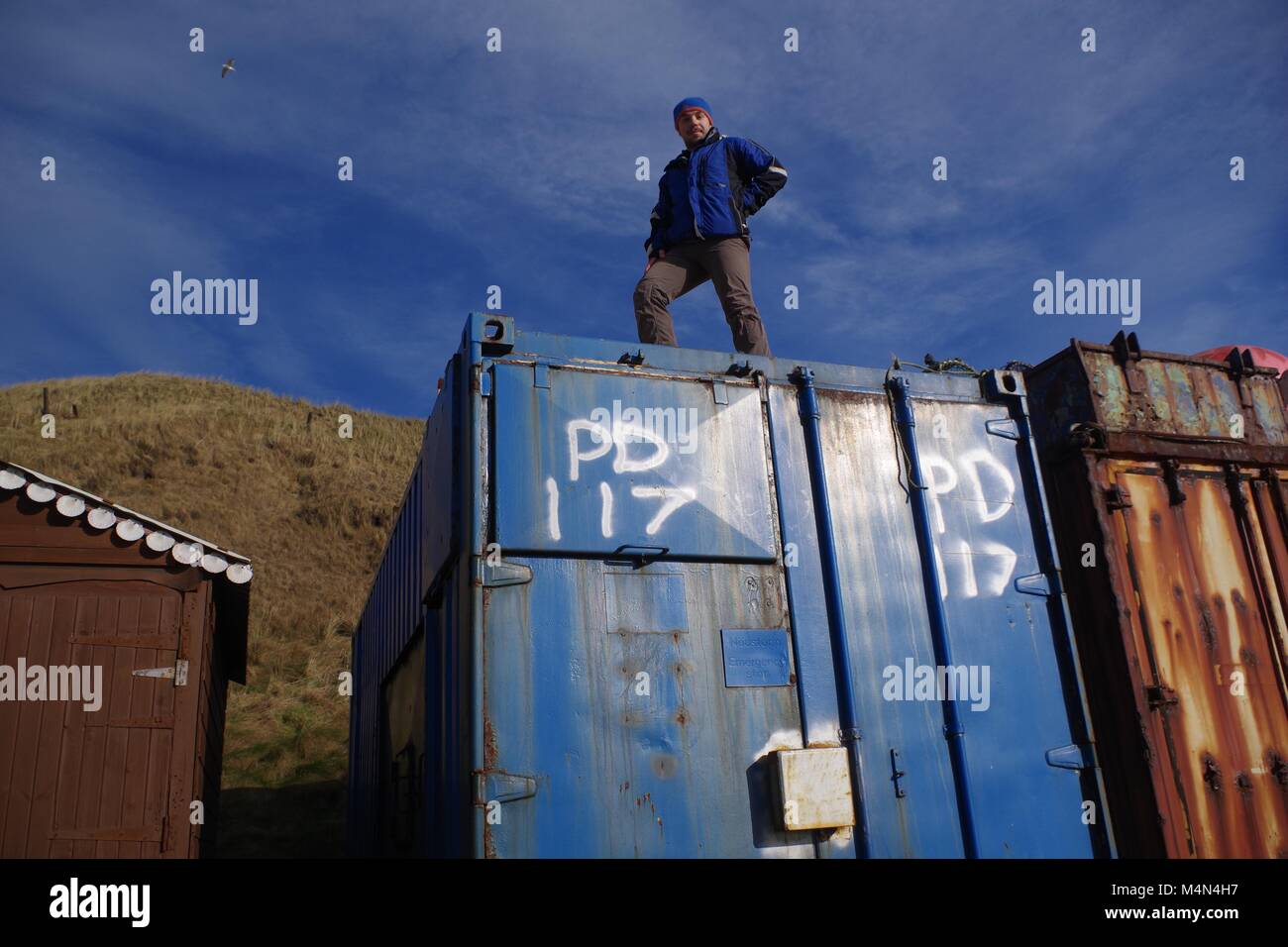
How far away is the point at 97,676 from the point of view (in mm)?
7379

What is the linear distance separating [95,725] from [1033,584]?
22.0 feet

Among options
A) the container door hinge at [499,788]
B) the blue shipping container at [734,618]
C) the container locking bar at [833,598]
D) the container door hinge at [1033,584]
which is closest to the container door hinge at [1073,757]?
the blue shipping container at [734,618]

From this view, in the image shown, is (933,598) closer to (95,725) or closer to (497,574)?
(497,574)

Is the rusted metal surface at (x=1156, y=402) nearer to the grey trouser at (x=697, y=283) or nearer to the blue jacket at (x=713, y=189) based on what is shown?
the grey trouser at (x=697, y=283)

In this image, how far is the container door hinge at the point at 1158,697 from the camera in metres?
5.39

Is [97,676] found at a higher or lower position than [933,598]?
Answer: higher

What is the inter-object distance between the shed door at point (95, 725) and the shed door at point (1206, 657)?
671 cm

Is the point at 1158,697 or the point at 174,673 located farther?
the point at 174,673

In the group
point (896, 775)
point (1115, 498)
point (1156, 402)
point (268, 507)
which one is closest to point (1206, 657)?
point (1115, 498)

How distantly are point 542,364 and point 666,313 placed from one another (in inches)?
67.2

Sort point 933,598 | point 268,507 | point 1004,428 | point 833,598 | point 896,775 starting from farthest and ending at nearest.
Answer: point 268,507
point 1004,428
point 933,598
point 833,598
point 896,775

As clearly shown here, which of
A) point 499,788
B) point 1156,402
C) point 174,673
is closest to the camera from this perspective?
point 499,788

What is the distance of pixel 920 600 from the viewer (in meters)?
5.36
